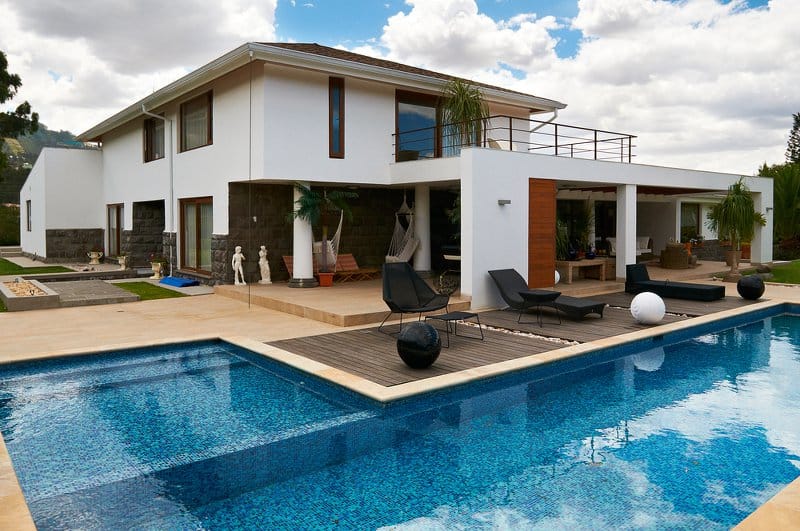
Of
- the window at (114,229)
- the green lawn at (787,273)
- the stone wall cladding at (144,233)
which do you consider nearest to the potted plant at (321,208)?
the stone wall cladding at (144,233)

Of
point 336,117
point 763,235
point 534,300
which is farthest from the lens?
point 763,235

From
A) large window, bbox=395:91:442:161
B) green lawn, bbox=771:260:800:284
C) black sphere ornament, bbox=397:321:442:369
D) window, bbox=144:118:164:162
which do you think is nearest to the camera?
black sphere ornament, bbox=397:321:442:369

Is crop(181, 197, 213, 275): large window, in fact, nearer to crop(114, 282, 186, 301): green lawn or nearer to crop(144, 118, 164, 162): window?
crop(114, 282, 186, 301): green lawn

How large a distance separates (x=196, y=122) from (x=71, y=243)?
9965 millimetres

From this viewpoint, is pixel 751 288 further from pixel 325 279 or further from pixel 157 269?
pixel 157 269

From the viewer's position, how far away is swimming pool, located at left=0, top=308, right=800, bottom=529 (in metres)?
4.24

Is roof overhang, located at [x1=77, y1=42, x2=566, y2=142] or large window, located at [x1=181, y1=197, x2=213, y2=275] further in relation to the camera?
large window, located at [x1=181, y1=197, x2=213, y2=275]

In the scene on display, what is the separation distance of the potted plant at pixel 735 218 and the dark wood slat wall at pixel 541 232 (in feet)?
23.5

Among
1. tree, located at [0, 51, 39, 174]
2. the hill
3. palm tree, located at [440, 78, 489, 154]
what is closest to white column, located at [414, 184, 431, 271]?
palm tree, located at [440, 78, 489, 154]

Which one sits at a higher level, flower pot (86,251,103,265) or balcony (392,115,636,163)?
balcony (392,115,636,163)

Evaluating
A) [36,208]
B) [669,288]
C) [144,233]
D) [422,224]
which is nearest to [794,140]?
[669,288]

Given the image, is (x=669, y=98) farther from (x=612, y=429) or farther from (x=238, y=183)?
(x=612, y=429)

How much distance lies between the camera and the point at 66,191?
73.5ft

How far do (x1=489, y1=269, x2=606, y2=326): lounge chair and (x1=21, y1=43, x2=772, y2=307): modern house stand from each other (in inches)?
20.4
